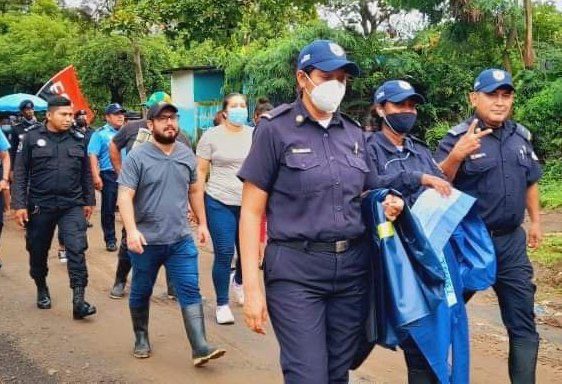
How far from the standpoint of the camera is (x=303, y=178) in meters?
3.29

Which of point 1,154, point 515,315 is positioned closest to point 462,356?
point 515,315

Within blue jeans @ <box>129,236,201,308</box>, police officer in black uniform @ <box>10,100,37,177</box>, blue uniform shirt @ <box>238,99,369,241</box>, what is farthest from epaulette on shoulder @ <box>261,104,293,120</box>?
police officer in black uniform @ <box>10,100,37,177</box>

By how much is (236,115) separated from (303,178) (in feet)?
10.1

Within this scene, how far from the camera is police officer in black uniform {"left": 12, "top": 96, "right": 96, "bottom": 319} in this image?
636cm

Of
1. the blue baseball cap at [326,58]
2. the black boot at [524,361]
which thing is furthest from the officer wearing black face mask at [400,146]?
the black boot at [524,361]

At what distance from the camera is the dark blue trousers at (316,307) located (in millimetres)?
3283

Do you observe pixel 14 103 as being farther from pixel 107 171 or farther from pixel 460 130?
pixel 460 130

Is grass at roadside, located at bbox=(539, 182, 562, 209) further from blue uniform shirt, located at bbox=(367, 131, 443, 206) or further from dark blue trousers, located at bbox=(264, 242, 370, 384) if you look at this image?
dark blue trousers, located at bbox=(264, 242, 370, 384)

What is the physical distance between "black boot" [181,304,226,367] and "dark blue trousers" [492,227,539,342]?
1.86 meters

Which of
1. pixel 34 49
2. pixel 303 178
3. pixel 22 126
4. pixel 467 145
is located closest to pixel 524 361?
pixel 467 145

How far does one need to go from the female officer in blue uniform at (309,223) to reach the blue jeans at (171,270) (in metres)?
1.83

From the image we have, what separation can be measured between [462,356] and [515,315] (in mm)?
581

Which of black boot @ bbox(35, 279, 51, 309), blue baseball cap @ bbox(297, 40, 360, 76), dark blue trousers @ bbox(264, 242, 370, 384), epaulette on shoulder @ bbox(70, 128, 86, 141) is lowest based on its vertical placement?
black boot @ bbox(35, 279, 51, 309)

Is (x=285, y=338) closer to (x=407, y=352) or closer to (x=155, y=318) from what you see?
(x=407, y=352)
